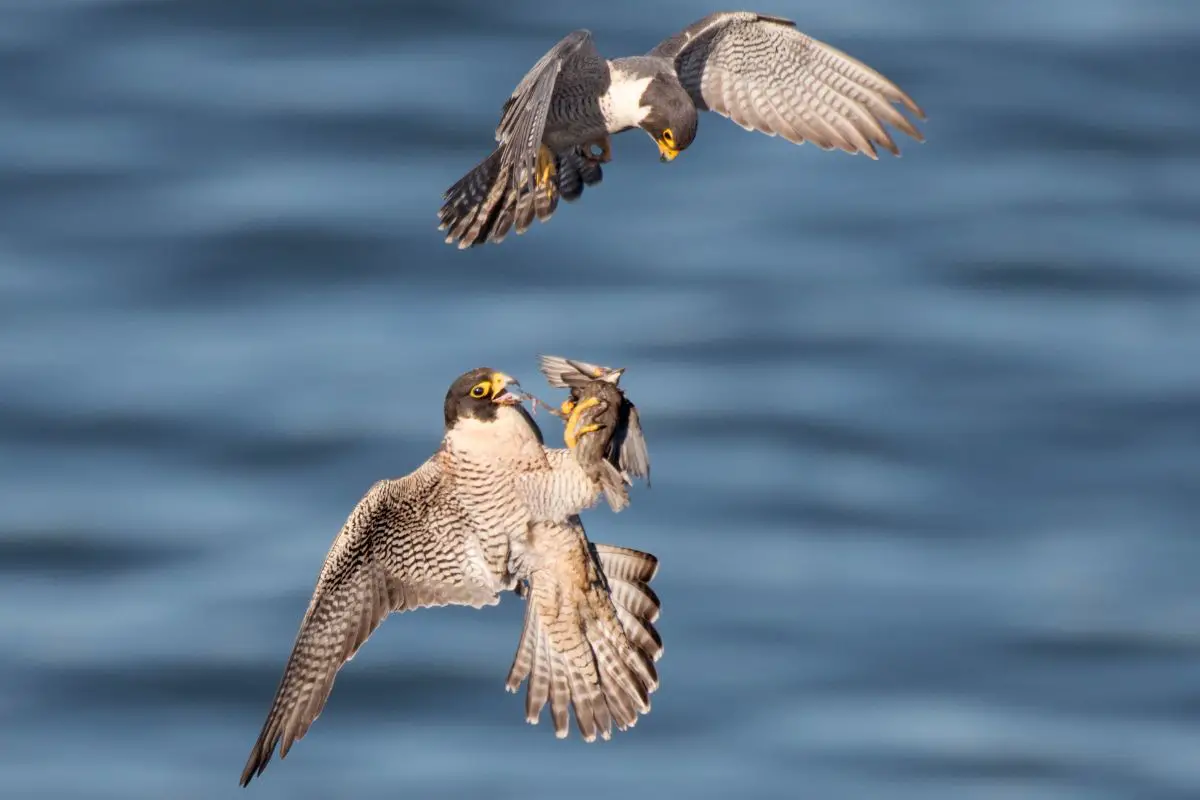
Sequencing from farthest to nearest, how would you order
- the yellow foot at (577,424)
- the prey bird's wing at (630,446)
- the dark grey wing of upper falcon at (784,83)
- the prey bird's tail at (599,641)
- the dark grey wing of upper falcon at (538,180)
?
the dark grey wing of upper falcon at (784,83) → the dark grey wing of upper falcon at (538,180) → the prey bird's tail at (599,641) → the prey bird's wing at (630,446) → the yellow foot at (577,424)

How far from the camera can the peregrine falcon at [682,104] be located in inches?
460

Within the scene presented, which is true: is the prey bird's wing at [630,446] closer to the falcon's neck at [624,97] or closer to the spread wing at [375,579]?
the spread wing at [375,579]

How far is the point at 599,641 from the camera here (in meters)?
10.5

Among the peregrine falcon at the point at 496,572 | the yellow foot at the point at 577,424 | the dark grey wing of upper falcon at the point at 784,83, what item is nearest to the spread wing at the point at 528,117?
the peregrine falcon at the point at 496,572

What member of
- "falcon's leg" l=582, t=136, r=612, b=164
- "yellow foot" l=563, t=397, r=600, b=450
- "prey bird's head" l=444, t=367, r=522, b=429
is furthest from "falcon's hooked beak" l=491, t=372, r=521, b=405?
"falcon's leg" l=582, t=136, r=612, b=164

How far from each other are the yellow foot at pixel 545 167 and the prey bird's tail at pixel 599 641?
2.25m

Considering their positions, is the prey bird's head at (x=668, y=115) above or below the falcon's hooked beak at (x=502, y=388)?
above

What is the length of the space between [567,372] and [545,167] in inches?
102

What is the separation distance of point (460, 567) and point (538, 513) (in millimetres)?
472

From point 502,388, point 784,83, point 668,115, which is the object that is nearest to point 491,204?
point 668,115

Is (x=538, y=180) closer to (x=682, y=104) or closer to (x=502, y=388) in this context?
(x=682, y=104)

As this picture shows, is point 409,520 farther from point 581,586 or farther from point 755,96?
point 755,96

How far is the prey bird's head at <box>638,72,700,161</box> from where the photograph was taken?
1163 centimetres

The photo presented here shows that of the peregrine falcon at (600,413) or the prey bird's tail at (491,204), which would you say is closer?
the peregrine falcon at (600,413)
